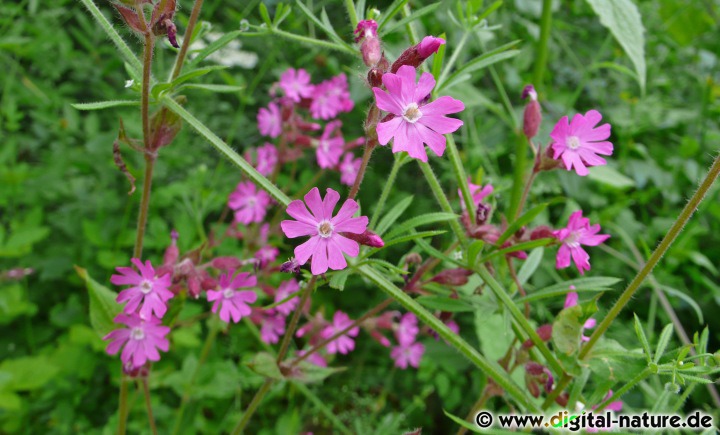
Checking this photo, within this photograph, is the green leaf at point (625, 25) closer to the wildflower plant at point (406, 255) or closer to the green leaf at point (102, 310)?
the wildflower plant at point (406, 255)

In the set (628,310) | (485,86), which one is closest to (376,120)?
(628,310)

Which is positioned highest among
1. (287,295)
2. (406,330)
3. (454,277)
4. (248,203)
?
(454,277)

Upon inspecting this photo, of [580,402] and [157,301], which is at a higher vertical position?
[157,301]

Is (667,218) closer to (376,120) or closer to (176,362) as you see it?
(376,120)

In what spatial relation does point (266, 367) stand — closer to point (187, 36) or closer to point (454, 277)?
point (454, 277)

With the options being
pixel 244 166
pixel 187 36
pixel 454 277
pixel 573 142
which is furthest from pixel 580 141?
pixel 187 36

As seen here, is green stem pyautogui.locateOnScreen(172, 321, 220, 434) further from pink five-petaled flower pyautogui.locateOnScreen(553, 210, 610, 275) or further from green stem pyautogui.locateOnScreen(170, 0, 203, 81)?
pink five-petaled flower pyautogui.locateOnScreen(553, 210, 610, 275)

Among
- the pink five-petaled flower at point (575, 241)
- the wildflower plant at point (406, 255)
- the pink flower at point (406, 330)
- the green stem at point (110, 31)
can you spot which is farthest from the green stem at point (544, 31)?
the green stem at point (110, 31)
